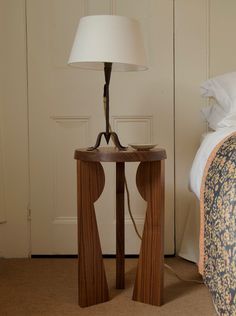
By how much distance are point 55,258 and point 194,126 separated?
94cm

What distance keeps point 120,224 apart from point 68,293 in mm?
333

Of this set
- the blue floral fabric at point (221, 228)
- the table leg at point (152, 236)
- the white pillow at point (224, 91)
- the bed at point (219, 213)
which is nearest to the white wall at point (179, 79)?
the white pillow at point (224, 91)

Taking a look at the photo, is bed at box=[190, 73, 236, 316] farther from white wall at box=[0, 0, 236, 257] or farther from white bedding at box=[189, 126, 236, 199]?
white wall at box=[0, 0, 236, 257]

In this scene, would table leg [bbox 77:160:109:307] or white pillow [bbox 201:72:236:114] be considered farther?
white pillow [bbox 201:72:236:114]

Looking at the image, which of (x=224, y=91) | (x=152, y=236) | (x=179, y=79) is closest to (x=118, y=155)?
(x=152, y=236)

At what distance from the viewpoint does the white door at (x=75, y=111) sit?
1.95 m

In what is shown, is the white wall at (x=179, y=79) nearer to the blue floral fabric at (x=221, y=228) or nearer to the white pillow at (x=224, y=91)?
the white pillow at (x=224, y=91)

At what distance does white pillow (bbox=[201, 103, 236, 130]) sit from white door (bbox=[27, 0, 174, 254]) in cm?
20

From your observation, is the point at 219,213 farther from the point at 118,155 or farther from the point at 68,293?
the point at 68,293

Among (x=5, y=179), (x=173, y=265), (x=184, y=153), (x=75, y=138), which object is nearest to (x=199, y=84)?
(x=184, y=153)

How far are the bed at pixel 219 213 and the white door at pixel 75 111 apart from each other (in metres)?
0.47

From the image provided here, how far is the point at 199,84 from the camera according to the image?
1.97 metres

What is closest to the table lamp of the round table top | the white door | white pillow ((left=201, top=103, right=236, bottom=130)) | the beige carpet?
the round table top

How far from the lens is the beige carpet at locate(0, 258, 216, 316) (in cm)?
145
